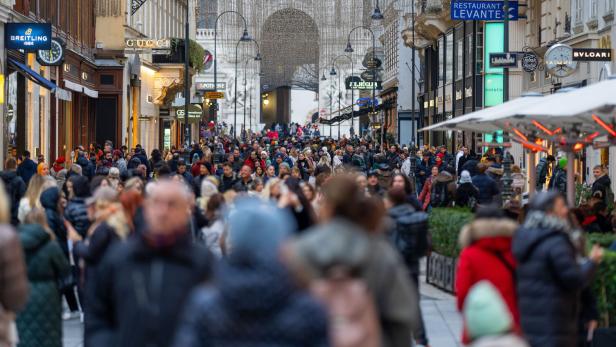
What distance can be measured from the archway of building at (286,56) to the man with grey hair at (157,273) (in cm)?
12094

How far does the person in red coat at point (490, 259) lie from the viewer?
28.6ft

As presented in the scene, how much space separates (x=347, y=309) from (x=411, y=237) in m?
5.65

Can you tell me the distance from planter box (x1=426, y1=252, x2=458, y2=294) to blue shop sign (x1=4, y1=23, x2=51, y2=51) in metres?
15.8

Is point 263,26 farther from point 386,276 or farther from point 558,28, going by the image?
point 386,276

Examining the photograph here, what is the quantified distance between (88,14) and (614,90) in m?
36.3

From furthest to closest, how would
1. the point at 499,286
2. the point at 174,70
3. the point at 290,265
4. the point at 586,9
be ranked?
the point at 174,70
the point at 586,9
the point at 499,286
the point at 290,265

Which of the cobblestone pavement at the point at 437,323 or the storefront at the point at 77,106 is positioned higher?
the storefront at the point at 77,106

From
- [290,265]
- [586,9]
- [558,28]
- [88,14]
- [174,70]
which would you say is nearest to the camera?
[290,265]

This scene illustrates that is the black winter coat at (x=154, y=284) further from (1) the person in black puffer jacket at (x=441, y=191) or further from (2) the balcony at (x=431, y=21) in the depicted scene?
(2) the balcony at (x=431, y=21)

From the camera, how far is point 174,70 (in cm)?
6259

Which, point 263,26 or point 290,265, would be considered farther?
point 263,26

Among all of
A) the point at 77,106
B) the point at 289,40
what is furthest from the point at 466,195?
the point at 289,40

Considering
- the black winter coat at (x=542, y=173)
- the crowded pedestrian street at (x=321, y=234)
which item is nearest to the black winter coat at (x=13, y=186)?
the crowded pedestrian street at (x=321, y=234)

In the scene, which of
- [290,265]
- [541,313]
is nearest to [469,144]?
[541,313]
